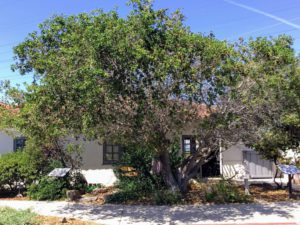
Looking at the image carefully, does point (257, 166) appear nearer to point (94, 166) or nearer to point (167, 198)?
point (94, 166)

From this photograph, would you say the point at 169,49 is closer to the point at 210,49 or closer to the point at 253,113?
the point at 210,49

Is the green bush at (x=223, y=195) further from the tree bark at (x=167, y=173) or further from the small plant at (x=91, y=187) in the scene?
the small plant at (x=91, y=187)

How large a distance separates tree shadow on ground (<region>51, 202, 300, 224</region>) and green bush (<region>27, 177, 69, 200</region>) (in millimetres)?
1680

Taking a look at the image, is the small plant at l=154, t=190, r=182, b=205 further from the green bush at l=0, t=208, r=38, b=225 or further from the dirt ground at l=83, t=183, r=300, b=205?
the green bush at l=0, t=208, r=38, b=225

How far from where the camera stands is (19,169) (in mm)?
14211

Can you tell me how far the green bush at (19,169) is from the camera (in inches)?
554

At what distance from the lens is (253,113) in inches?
451

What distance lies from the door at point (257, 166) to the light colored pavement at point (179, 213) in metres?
6.40

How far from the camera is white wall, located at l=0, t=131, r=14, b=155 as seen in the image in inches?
721

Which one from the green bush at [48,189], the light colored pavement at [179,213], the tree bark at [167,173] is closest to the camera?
the light colored pavement at [179,213]

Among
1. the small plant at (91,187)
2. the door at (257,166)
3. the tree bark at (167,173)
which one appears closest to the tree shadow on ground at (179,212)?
the tree bark at (167,173)

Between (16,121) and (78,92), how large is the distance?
2805mm

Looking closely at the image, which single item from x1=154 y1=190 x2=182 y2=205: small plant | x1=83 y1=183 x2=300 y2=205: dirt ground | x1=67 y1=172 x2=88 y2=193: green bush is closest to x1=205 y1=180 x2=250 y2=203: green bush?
x1=83 y1=183 x2=300 y2=205: dirt ground

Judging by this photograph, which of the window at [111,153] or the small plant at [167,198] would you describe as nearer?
the small plant at [167,198]
